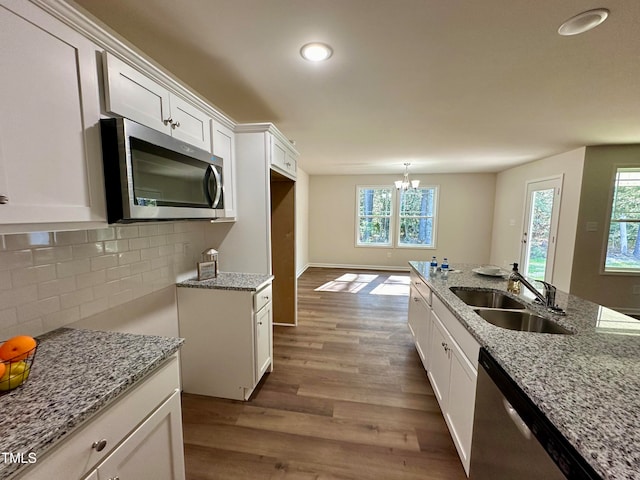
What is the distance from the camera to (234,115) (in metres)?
2.65

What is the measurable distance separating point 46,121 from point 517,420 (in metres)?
2.00

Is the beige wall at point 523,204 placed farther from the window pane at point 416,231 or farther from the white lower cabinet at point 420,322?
the white lower cabinet at point 420,322

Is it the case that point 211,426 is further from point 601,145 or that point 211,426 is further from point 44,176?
point 601,145

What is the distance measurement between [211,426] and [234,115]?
2.67 meters

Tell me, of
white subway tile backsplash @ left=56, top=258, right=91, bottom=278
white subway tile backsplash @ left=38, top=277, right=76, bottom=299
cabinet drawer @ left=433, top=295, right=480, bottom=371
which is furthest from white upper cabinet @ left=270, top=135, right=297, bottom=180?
cabinet drawer @ left=433, top=295, right=480, bottom=371

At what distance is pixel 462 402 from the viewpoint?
149 centimetres

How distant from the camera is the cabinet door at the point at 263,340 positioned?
212 cm

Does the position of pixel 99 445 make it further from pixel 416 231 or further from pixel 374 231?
pixel 416 231

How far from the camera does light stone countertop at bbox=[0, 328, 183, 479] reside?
69 cm

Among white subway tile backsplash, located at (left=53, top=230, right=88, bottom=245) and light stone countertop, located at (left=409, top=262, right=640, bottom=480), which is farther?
white subway tile backsplash, located at (left=53, top=230, right=88, bottom=245)

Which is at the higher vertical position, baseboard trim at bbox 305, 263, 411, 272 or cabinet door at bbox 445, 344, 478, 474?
cabinet door at bbox 445, 344, 478, 474

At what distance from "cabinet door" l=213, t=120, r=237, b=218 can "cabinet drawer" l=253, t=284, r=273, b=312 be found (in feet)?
2.26

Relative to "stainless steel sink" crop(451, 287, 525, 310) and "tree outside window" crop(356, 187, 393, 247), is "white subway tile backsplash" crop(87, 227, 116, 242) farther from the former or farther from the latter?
"tree outside window" crop(356, 187, 393, 247)

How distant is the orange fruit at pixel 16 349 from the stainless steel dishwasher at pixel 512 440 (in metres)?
1.70
